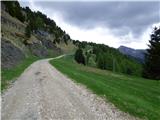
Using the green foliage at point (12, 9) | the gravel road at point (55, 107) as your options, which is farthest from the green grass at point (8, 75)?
the green foliage at point (12, 9)

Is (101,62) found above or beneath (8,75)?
beneath

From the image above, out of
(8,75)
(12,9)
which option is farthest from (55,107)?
(12,9)

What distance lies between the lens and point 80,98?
20391 mm

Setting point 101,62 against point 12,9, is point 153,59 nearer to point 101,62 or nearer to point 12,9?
point 12,9

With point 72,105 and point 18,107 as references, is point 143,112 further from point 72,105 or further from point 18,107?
point 18,107

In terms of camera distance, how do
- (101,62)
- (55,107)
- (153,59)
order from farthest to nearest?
(101,62), (153,59), (55,107)

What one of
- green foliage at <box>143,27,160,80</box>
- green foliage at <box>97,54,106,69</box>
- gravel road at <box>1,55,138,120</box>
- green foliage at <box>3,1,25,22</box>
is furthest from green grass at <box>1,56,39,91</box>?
green foliage at <box>97,54,106,69</box>

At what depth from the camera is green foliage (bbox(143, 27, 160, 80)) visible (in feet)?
183

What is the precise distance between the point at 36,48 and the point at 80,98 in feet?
277

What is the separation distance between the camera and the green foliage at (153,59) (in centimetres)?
5577

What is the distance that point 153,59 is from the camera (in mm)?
56344

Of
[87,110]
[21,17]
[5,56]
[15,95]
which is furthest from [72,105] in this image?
[21,17]

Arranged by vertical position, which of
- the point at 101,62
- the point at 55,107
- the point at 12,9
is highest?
the point at 12,9

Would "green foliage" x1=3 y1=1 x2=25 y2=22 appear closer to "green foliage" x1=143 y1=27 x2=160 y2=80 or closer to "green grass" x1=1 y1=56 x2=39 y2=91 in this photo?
"green foliage" x1=143 y1=27 x2=160 y2=80
